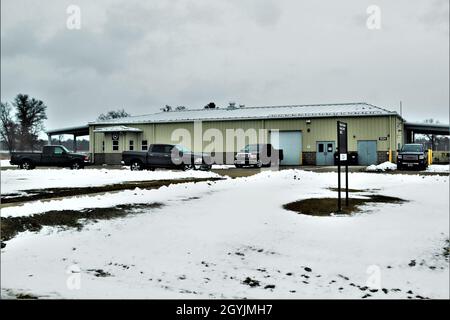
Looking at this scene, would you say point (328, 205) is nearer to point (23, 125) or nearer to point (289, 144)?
point (289, 144)

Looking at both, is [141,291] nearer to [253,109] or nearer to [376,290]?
[376,290]

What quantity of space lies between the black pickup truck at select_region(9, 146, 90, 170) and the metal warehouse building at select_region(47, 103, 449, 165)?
1102cm

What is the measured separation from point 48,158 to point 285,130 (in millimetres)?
18688

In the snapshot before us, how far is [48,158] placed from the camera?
27031 millimetres

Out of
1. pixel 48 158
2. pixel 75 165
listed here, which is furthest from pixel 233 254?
pixel 48 158

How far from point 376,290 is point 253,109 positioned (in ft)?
116

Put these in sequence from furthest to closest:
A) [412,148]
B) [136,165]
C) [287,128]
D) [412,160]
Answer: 1. [287,128]
2. [412,148]
3. [136,165]
4. [412,160]

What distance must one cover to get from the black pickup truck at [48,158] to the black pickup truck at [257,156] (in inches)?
432

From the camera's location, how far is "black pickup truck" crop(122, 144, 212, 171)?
24641 mm

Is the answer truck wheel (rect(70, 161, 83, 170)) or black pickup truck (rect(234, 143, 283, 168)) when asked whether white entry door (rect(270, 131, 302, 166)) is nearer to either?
black pickup truck (rect(234, 143, 283, 168))

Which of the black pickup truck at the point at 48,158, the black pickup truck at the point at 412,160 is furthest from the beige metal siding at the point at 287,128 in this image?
the black pickup truck at the point at 48,158

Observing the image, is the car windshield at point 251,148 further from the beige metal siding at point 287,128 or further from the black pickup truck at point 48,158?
the black pickup truck at point 48,158
